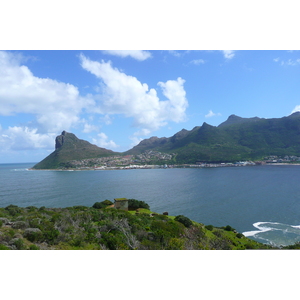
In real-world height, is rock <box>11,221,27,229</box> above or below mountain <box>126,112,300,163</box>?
below

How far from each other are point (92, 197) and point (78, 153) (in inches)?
4871

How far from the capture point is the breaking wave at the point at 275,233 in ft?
62.6

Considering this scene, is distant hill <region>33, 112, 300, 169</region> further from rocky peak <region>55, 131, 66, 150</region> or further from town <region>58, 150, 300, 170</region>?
town <region>58, 150, 300, 170</region>

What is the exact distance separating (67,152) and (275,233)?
151685 millimetres

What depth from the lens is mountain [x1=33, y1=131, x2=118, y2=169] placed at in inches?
5364

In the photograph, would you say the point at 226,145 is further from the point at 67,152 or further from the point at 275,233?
the point at 275,233

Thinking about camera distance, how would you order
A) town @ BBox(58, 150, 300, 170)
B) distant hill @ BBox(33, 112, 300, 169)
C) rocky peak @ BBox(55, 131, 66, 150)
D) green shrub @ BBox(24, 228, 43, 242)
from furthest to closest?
rocky peak @ BBox(55, 131, 66, 150), distant hill @ BBox(33, 112, 300, 169), town @ BBox(58, 150, 300, 170), green shrub @ BBox(24, 228, 43, 242)

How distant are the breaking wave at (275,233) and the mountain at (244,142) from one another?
102660 millimetres

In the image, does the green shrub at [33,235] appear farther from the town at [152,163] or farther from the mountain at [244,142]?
the mountain at [244,142]

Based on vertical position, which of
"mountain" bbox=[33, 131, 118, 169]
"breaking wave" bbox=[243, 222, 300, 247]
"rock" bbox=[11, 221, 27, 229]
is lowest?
"breaking wave" bbox=[243, 222, 300, 247]

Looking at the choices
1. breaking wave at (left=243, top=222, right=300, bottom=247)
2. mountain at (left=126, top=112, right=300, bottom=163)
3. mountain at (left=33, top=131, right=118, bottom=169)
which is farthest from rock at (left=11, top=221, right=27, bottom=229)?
mountain at (left=33, top=131, right=118, bottom=169)

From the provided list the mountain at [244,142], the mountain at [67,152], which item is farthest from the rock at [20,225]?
the mountain at [67,152]

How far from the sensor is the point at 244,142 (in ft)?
506

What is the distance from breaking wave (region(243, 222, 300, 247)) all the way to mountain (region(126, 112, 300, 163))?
337 feet
